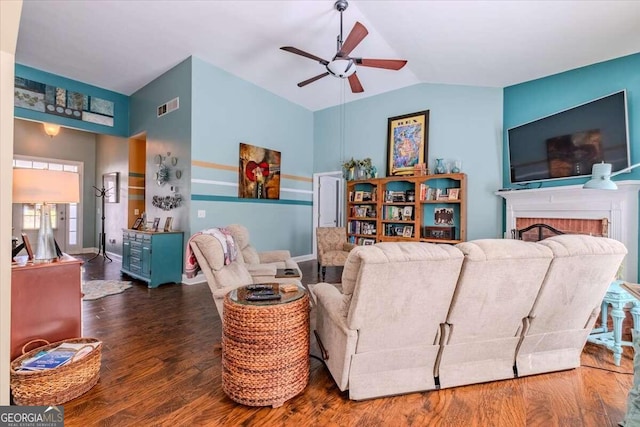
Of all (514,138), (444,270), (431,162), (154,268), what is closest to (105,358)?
(154,268)

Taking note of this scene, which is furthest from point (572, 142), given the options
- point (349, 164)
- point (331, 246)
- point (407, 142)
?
point (331, 246)

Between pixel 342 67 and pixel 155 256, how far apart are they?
3706 millimetres

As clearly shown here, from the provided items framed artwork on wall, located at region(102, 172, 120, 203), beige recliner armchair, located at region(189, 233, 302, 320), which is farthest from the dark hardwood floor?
framed artwork on wall, located at region(102, 172, 120, 203)

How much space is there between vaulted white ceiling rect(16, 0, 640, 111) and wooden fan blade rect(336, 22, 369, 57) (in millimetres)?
537

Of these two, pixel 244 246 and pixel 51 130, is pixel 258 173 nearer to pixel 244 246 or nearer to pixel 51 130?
pixel 244 246

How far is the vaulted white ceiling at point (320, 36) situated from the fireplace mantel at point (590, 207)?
167 centimetres

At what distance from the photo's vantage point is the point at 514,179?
14.4 feet

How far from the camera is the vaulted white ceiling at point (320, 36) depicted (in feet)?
9.74

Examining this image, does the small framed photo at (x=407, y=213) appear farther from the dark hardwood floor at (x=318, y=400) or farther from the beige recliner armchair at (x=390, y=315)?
the beige recliner armchair at (x=390, y=315)

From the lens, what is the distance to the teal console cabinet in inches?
168

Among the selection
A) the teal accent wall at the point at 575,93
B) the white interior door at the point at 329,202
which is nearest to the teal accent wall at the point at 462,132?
the teal accent wall at the point at 575,93

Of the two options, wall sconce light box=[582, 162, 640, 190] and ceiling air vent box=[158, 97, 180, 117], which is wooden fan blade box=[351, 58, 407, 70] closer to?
wall sconce light box=[582, 162, 640, 190]

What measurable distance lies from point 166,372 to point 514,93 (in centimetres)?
567

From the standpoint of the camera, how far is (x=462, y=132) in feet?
16.2
